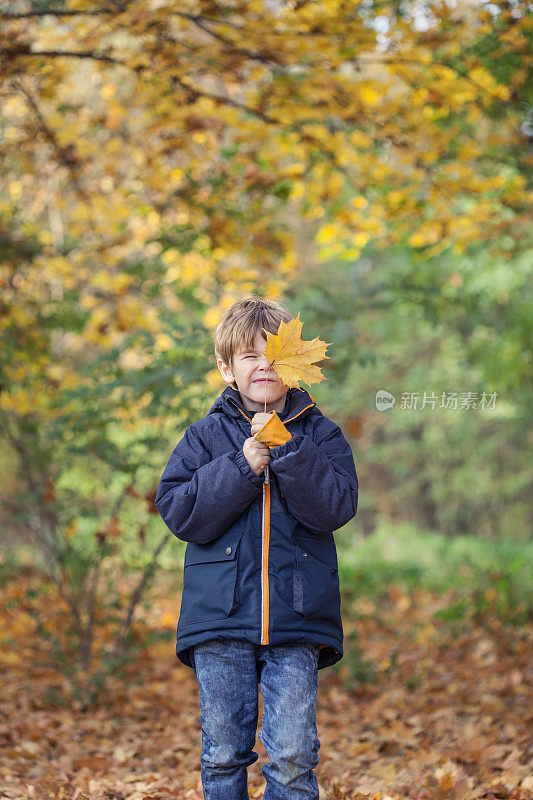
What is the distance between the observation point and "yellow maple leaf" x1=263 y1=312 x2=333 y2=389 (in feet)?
7.02

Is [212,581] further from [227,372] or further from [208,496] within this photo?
[227,372]

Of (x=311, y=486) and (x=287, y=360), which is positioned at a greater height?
(x=287, y=360)

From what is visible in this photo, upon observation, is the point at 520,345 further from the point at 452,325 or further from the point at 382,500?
the point at 382,500

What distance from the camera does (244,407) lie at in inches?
94.7

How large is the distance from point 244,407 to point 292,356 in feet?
1.01

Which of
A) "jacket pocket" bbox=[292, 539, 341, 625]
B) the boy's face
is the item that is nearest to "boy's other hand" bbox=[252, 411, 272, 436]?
→ the boy's face

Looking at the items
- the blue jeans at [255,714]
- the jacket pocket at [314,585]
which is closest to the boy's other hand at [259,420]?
the jacket pocket at [314,585]

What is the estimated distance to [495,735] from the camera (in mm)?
4055

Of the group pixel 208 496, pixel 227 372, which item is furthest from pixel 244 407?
pixel 208 496

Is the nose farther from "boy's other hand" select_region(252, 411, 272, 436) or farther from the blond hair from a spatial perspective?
"boy's other hand" select_region(252, 411, 272, 436)

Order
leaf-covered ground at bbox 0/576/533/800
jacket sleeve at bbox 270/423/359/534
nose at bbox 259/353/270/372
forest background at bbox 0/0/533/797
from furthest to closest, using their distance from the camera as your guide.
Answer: forest background at bbox 0/0/533/797, leaf-covered ground at bbox 0/576/533/800, nose at bbox 259/353/270/372, jacket sleeve at bbox 270/423/359/534

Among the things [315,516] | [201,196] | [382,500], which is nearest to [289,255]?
Result: [201,196]

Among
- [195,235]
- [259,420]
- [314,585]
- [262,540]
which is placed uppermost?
[195,235]

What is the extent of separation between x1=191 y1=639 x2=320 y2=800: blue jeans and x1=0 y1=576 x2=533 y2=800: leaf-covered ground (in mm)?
773
